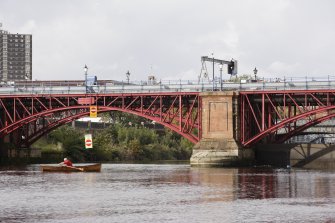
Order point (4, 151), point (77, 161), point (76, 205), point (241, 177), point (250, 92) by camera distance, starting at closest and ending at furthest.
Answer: point (76, 205)
point (241, 177)
point (250, 92)
point (4, 151)
point (77, 161)

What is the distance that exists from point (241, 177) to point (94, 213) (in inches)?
1671

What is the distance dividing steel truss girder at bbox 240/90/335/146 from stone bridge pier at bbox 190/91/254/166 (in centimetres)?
167

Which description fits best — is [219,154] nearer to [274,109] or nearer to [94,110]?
[274,109]

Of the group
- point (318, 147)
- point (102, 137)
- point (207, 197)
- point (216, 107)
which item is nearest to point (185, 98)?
point (216, 107)

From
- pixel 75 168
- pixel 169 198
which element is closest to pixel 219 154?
pixel 75 168

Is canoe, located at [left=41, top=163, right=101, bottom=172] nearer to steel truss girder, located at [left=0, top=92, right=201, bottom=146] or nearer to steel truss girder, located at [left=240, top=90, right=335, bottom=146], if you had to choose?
steel truss girder, located at [left=0, top=92, right=201, bottom=146]

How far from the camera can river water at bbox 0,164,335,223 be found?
204 feet

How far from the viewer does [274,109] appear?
131500 mm

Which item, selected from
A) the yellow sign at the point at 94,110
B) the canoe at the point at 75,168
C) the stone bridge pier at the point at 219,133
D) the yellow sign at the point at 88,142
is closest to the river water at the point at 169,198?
the canoe at the point at 75,168

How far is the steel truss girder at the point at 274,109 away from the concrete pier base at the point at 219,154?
260 cm

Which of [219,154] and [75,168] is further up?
[219,154]

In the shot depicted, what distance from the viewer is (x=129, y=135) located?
198625 millimetres

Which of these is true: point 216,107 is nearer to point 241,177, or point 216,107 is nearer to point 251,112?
point 251,112

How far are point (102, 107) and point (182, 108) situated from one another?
40.3 feet
